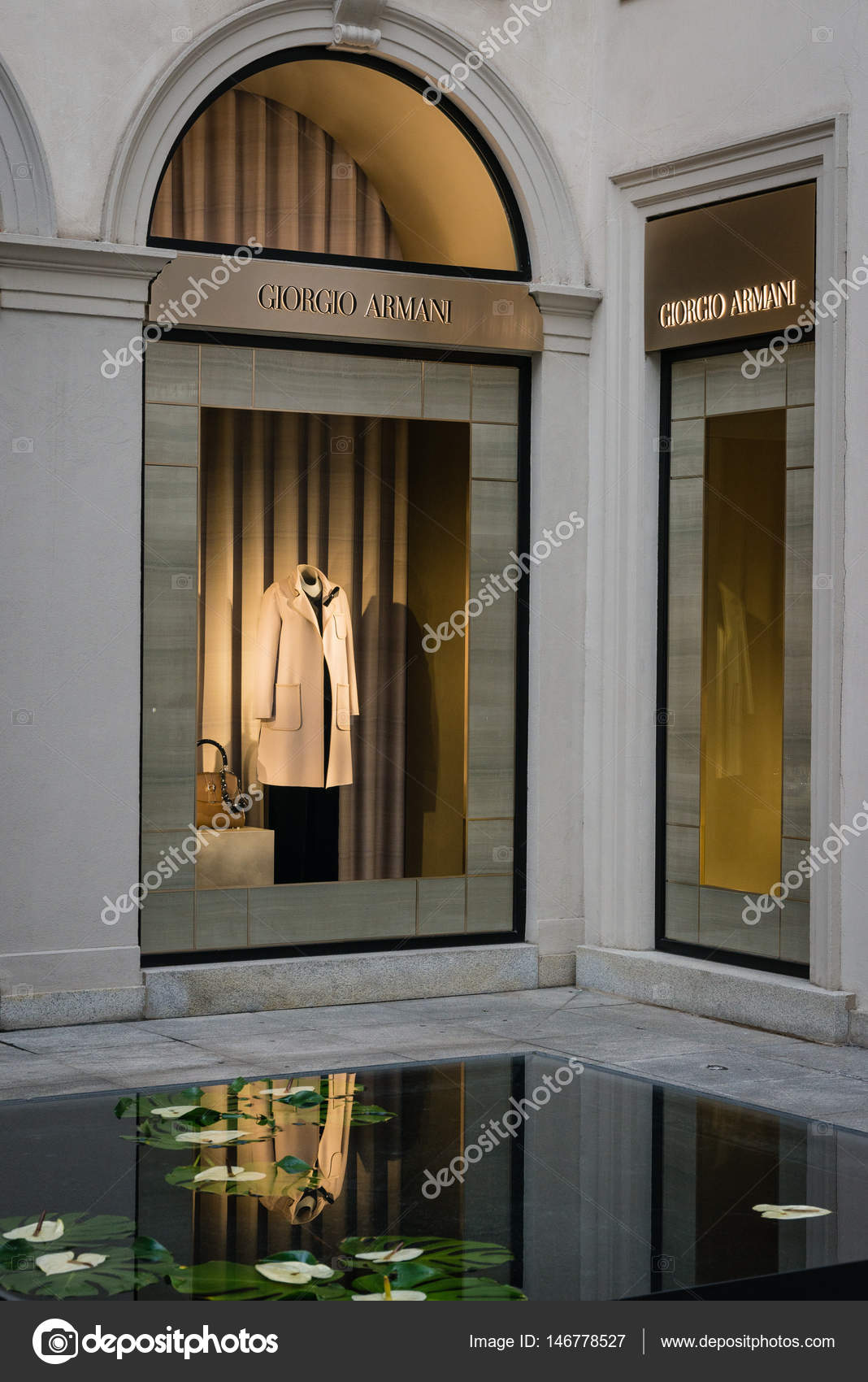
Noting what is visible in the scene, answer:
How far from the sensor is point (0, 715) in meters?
7.94

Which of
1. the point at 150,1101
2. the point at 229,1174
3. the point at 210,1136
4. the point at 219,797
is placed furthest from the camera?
the point at 219,797

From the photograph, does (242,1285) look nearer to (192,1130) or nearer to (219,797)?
(192,1130)

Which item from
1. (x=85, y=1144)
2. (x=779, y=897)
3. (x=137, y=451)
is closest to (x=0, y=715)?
(x=137, y=451)

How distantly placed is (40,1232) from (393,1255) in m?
1.05

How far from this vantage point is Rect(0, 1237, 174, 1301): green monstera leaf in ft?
14.4

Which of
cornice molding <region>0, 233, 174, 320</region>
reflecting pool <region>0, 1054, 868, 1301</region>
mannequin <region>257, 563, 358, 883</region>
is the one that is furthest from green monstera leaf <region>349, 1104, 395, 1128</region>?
cornice molding <region>0, 233, 174, 320</region>

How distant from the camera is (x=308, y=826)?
29.7 feet

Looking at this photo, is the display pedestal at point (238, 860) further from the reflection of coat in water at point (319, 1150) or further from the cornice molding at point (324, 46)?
the cornice molding at point (324, 46)

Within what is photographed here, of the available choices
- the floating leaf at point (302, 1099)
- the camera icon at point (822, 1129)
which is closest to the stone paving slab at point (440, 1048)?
the camera icon at point (822, 1129)

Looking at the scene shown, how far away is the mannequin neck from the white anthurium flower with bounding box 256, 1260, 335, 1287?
4992 millimetres

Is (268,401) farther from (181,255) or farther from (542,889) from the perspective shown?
(542,889)

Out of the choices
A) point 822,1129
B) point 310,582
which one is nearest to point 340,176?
point 310,582

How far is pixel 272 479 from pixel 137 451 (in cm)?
89

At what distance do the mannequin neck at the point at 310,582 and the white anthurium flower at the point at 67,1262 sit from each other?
494 cm
